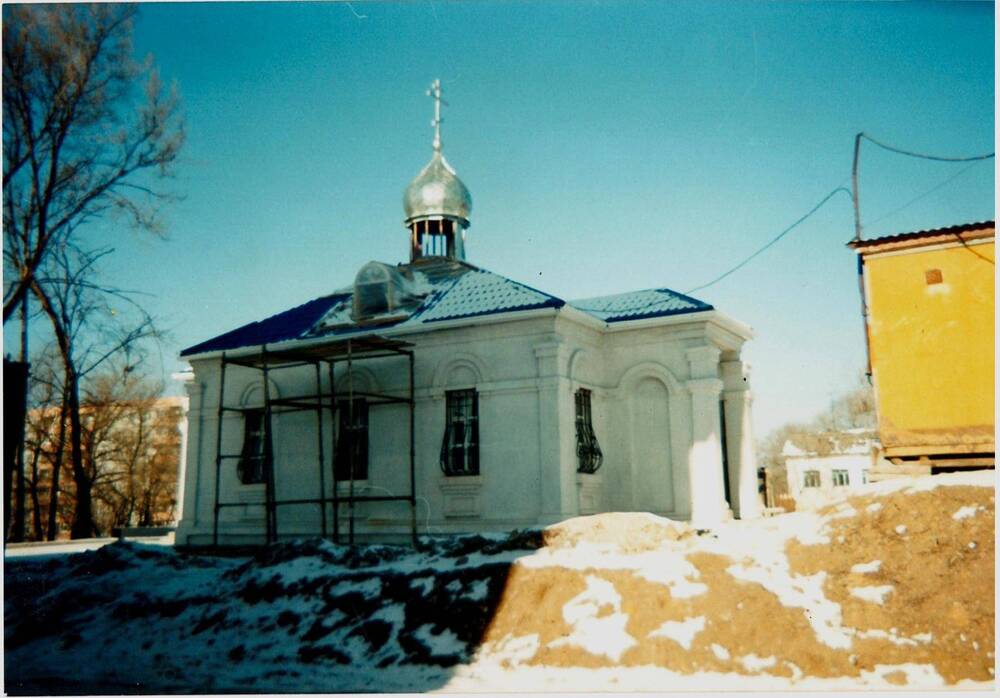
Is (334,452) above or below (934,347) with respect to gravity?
below

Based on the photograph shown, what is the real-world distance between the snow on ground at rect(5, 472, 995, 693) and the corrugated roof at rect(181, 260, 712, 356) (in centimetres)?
523

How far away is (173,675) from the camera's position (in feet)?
31.3

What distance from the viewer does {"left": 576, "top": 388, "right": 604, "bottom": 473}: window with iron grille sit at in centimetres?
1653

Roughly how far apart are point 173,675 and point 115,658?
5.03 feet

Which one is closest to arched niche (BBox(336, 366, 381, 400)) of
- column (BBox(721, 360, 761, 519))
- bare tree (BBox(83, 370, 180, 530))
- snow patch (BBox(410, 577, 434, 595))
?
snow patch (BBox(410, 577, 434, 595))

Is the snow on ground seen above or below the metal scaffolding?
below

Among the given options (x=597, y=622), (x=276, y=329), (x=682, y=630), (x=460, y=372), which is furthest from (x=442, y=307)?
(x=682, y=630)

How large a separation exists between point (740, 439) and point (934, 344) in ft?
20.3

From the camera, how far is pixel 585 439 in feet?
54.7

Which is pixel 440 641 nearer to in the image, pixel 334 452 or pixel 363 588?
pixel 363 588

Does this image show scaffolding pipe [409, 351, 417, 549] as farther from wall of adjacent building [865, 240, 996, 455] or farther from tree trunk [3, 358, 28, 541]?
wall of adjacent building [865, 240, 996, 455]

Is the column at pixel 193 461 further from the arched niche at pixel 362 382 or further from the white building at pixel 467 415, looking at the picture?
the arched niche at pixel 362 382

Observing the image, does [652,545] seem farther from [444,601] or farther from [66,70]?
[66,70]

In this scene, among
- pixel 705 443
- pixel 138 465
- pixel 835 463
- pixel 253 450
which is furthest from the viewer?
pixel 835 463
